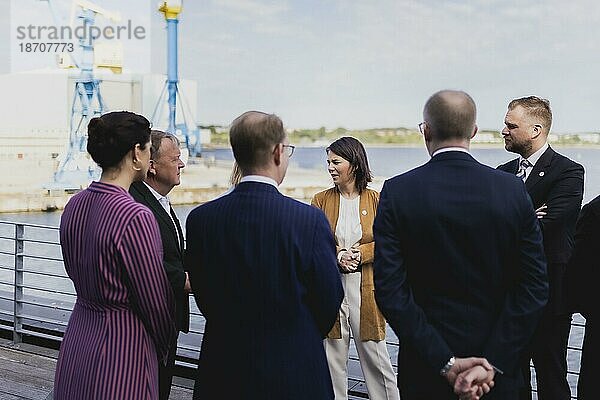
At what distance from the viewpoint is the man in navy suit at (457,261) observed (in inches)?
65.3

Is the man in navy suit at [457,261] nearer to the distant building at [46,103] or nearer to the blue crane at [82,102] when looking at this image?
the blue crane at [82,102]

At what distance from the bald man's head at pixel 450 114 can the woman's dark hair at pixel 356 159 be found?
47.9 inches

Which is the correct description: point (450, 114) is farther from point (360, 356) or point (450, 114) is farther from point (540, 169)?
point (360, 356)

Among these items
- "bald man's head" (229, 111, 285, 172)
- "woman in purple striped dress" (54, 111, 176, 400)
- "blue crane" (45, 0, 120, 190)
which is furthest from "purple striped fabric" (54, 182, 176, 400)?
"blue crane" (45, 0, 120, 190)

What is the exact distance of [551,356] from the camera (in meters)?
2.59

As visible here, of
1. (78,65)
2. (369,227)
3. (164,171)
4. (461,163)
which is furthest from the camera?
(78,65)

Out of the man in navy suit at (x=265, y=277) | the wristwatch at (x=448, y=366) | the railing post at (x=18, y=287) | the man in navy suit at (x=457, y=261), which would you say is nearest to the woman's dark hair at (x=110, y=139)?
the man in navy suit at (x=265, y=277)

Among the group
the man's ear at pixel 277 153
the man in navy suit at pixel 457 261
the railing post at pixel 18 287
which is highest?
the man's ear at pixel 277 153

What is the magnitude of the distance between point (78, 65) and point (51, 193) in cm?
707

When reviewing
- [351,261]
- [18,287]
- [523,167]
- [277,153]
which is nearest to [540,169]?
[523,167]

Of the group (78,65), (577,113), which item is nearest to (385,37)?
(577,113)

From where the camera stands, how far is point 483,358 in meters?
1.70

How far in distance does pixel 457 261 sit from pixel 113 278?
763mm

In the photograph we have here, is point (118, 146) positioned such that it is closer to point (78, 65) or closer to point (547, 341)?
point (547, 341)
